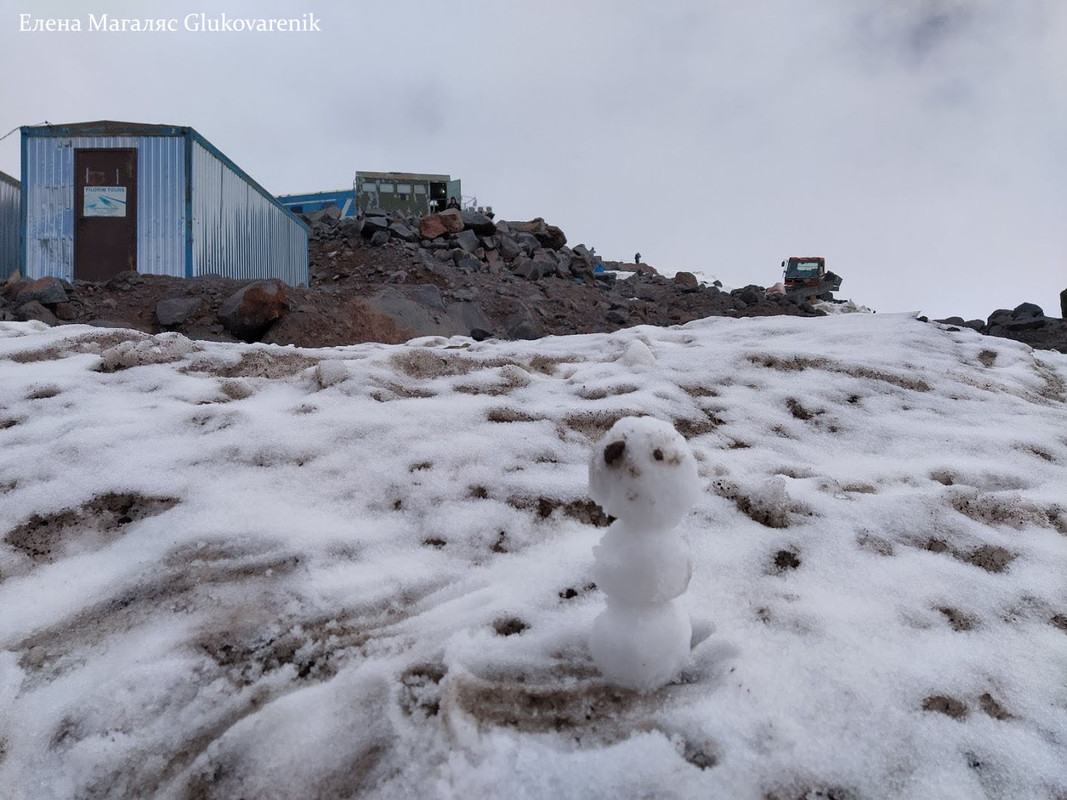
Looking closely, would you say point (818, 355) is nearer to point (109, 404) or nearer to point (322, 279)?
point (109, 404)

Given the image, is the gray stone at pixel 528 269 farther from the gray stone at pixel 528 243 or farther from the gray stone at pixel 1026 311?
the gray stone at pixel 1026 311

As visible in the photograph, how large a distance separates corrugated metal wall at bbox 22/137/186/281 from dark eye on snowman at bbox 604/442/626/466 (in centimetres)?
948

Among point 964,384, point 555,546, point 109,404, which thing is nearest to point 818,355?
point 964,384

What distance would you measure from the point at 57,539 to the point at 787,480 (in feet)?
Result: 7.36

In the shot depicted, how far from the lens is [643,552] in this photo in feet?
4.24

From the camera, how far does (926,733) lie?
1.23 meters

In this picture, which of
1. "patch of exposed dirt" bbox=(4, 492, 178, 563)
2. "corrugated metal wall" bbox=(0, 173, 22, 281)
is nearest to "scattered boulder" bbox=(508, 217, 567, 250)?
"corrugated metal wall" bbox=(0, 173, 22, 281)

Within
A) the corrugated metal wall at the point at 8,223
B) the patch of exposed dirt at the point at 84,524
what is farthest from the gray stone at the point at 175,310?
the patch of exposed dirt at the point at 84,524

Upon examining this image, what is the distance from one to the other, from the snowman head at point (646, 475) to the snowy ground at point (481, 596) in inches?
13.6

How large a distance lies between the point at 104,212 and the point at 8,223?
169 inches

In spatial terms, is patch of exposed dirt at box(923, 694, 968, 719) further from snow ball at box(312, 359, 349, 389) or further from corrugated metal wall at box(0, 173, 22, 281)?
corrugated metal wall at box(0, 173, 22, 281)

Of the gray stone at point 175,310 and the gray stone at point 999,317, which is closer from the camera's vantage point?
the gray stone at point 175,310

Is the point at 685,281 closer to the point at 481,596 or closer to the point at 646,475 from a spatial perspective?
the point at 481,596

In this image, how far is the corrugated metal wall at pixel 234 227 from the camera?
368 inches
